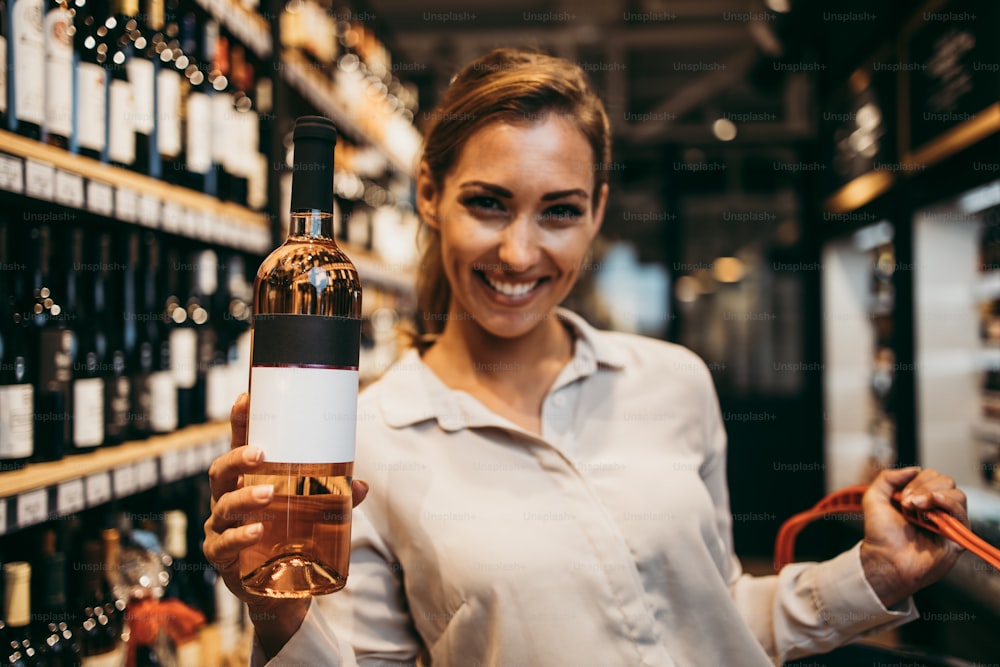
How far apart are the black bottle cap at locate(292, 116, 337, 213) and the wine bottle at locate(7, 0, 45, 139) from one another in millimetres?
→ 758

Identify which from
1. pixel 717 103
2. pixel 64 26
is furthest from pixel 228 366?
pixel 717 103

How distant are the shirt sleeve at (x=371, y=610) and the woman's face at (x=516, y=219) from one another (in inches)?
15.1

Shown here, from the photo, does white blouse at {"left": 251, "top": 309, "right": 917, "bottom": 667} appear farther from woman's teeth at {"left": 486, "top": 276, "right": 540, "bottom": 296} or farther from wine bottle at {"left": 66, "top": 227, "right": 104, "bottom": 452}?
wine bottle at {"left": 66, "top": 227, "right": 104, "bottom": 452}

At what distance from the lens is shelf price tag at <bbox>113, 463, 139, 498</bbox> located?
1.64 metres

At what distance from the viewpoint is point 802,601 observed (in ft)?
4.37

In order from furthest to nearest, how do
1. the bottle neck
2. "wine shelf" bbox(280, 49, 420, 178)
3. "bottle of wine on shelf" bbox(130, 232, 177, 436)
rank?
"wine shelf" bbox(280, 49, 420, 178)
"bottle of wine on shelf" bbox(130, 232, 177, 436)
the bottle neck

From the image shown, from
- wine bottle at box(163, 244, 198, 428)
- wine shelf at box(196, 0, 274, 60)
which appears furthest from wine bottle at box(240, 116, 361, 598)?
wine shelf at box(196, 0, 274, 60)

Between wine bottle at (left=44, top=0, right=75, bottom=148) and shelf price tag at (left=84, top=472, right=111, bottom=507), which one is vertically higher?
wine bottle at (left=44, top=0, right=75, bottom=148)

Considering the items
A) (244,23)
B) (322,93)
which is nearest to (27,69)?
(244,23)

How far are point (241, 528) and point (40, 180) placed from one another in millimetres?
860

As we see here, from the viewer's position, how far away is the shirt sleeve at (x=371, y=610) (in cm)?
121

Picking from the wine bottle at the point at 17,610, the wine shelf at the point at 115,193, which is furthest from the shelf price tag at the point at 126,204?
the wine bottle at the point at 17,610

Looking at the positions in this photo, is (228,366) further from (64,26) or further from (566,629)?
(566,629)

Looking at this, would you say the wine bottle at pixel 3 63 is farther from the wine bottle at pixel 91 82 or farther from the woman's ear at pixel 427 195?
the woman's ear at pixel 427 195
